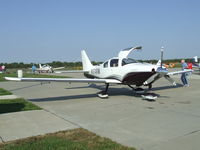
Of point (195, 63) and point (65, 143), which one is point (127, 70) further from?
point (195, 63)

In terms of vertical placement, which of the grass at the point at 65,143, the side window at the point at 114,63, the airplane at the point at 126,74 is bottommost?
the grass at the point at 65,143

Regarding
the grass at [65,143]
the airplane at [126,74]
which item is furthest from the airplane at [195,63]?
the grass at [65,143]

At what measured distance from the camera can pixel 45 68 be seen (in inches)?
1729

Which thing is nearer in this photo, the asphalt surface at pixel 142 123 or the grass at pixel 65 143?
the grass at pixel 65 143

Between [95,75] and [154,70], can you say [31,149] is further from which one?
[95,75]

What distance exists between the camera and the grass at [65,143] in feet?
12.8

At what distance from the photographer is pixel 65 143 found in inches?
162

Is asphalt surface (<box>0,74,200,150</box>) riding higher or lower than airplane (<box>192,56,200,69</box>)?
lower

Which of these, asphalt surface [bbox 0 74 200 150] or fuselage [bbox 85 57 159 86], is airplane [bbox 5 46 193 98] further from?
asphalt surface [bbox 0 74 200 150]

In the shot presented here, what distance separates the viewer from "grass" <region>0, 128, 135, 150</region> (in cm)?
391

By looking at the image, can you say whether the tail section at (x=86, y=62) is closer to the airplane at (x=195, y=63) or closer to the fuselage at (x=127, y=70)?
the fuselage at (x=127, y=70)

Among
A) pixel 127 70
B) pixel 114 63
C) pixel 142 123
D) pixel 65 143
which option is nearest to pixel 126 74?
pixel 127 70

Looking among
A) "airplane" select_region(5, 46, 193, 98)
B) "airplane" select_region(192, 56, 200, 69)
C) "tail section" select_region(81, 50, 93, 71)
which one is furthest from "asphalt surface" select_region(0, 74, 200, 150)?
"airplane" select_region(192, 56, 200, 69)

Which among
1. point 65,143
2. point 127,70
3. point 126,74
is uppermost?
point 127,70
